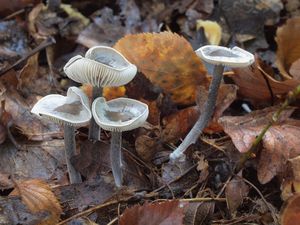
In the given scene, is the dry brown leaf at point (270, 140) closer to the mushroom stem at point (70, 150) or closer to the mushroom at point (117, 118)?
the mushroom at point (117, 118)

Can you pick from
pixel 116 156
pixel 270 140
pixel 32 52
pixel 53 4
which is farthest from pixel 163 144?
pixel 53 4

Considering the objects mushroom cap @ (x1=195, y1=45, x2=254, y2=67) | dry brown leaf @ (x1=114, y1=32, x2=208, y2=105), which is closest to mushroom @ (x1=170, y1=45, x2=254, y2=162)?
mushroom cap @ (x1=195, y1=45, x2=254, y2=67)

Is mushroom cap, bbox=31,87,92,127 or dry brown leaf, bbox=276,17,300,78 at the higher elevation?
mushroom cap, bbox=31,87,92,127

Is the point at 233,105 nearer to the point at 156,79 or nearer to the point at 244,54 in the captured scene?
the point at 156,79

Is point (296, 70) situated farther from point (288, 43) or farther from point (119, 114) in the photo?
point (119, 114)

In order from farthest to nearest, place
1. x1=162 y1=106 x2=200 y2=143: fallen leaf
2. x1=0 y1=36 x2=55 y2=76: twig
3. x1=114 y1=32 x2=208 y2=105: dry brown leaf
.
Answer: x1=0 y1=36 x2=55 y2=76: twig, x1=114 y1=32 x2=208 y2=105: dry brown leaf, x1=162 y1=106 x2=200 y2=143: fallen leaf

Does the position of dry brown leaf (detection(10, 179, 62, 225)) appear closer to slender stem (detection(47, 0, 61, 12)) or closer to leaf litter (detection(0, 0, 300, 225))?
leaf litter (detection(0, 0, 300, 225))

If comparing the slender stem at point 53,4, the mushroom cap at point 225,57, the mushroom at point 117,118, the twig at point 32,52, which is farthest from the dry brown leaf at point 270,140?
the slender stem at point 53,4
